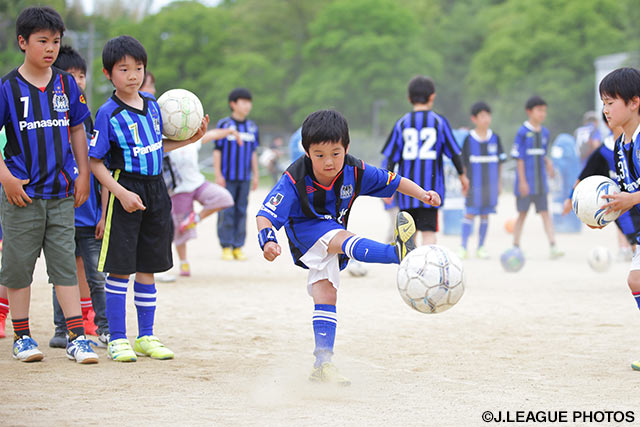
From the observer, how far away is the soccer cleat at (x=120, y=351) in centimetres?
500

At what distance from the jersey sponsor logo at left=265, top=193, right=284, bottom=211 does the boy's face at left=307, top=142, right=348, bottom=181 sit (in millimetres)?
266

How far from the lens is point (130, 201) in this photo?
484cm

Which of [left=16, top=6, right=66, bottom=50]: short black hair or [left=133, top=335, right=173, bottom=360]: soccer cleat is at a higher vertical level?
[left=16, top=6, right=66, bottom=50]: short black hair

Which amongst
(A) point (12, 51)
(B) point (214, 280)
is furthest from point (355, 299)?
(A) point (12, 51)

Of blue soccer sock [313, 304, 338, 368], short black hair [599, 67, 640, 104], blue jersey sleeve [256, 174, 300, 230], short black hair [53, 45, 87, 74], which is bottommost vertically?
blue soccer sock [313, 304, 338, 368]

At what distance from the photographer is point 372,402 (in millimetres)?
4137

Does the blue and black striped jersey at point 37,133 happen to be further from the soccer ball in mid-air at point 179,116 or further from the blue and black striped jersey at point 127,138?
the soccer ball in mid-air at point 179,116

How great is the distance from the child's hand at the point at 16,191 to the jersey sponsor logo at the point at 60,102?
0.48 m

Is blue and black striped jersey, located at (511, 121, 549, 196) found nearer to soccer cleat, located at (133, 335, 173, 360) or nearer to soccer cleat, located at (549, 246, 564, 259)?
soccer cleat, located at (549, 246, 564, 259)

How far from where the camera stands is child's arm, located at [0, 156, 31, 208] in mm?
4602

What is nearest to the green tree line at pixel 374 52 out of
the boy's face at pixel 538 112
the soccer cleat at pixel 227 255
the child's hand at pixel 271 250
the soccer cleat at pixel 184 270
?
the boy's face at pixel 538 112

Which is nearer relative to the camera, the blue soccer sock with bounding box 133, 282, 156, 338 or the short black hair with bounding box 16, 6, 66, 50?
the short black hair with bounding box 16, 6, 66, 50

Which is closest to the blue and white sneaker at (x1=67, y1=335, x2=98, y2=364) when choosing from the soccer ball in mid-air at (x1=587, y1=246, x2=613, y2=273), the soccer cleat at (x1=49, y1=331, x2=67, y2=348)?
the soccer cleat at (x1=49, y1=331, x2=67, y2=348)

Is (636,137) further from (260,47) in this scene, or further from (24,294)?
(260,47)
